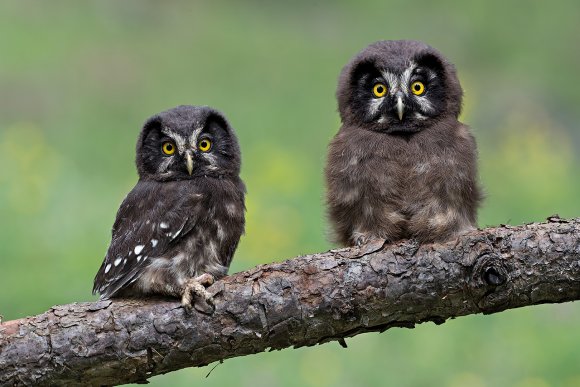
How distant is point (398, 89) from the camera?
5.88 m

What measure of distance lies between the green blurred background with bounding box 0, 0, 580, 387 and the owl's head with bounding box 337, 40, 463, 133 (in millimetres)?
661

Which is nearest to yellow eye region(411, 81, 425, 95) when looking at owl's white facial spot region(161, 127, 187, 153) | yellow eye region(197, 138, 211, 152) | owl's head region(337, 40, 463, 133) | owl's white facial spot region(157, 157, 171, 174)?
owl's head region(337, 40, 463, 133)

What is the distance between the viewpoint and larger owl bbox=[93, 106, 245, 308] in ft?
18.9

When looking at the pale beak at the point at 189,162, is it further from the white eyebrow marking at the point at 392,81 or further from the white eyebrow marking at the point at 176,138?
the white eyebrow marking at the point at 392,81

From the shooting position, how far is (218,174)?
241 inches

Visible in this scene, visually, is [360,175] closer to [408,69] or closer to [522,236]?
[408,69]

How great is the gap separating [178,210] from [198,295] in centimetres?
69

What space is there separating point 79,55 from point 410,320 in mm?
11065

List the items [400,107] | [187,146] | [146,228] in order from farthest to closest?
[187,146], [146,228], [400,107]

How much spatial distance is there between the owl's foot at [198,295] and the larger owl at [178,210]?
0.10 meters

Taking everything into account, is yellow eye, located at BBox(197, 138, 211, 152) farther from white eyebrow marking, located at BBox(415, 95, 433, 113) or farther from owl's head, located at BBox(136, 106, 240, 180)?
white eyebrow marking, located at BBox(415, 95, 433, 113)

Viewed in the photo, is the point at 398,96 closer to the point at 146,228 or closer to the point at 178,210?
the point at 178,210

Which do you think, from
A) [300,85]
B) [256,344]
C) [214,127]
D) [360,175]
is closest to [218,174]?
[214,127]

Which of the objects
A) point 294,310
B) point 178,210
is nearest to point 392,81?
point 178,210
